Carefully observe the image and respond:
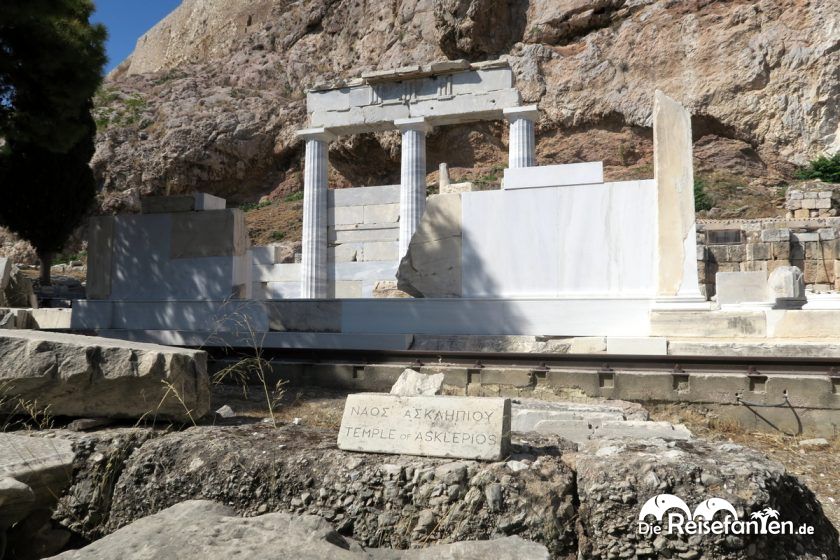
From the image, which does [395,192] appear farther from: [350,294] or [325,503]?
[325,503]

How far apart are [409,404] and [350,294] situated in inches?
556

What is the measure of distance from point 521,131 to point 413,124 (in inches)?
112

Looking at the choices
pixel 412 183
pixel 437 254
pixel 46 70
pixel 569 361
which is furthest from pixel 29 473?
pixel 412 183

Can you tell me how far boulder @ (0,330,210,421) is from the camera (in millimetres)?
3938

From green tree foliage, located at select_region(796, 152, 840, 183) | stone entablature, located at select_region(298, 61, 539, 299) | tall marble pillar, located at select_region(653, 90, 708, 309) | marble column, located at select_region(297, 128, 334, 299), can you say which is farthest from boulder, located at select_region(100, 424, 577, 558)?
green tree foliage, located at select_region(796, 152, 840, 183)

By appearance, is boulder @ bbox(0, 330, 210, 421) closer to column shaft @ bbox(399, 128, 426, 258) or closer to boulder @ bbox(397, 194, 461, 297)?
boulder @ bbox(397, 194, 461, 297)

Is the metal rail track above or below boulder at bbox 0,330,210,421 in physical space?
below

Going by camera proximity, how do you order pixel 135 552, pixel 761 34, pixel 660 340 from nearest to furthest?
pixel 135 552, pixel 660 340, pixel 761 34

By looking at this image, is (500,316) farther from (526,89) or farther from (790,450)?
(526,89)

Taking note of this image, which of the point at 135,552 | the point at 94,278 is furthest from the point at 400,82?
the point at 135,552

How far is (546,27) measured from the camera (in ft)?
120

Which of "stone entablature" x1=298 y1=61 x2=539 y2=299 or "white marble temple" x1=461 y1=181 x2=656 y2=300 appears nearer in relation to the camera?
"white marble temple" x1=461 y1=181 x2=656 y2=300

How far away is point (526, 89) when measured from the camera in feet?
117

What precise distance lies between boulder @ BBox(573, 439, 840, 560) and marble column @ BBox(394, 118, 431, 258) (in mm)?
13366
